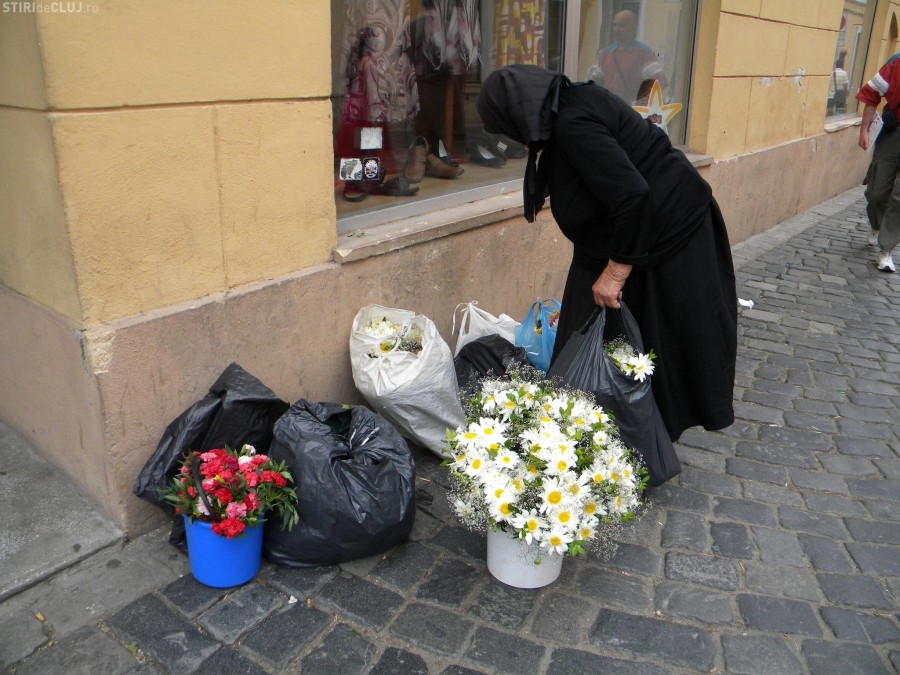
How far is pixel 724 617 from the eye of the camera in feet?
8.25

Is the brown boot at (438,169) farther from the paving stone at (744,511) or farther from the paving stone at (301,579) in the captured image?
the paving stone at (301,579)

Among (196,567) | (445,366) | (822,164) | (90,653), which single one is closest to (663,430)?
(445,366)

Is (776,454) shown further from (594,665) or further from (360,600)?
(360,600)

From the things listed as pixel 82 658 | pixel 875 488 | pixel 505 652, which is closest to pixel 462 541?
pixel 505 652

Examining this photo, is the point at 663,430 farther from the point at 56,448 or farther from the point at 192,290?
the point at 56,448

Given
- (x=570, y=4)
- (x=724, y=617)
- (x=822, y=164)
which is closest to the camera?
(x=724, y=617)

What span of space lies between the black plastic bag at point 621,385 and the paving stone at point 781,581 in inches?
18.0

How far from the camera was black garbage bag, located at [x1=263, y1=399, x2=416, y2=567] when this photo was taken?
2.60 metres

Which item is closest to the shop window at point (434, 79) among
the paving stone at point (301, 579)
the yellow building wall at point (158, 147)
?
the yellow building wall at point (158, 147)

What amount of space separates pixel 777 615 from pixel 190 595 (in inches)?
72.8

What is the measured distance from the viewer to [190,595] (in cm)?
255

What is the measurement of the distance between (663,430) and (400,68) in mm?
2461

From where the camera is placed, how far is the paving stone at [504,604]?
2482 mm

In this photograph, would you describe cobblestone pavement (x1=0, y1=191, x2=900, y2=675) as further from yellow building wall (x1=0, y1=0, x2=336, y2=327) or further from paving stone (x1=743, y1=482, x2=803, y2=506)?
yellow building wall (x1=0, y1=0, x2=336, y2=327)
